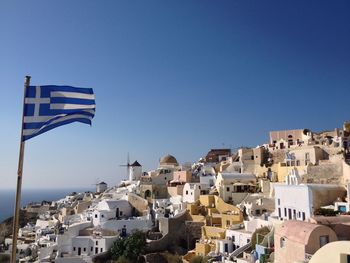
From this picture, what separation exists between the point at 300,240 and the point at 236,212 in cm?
1785

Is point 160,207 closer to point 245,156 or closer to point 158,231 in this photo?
point 158,231

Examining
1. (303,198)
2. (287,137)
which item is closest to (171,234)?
(303,198)

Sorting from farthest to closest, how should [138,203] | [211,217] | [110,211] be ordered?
[138,203] → [110,211] → [211,217]

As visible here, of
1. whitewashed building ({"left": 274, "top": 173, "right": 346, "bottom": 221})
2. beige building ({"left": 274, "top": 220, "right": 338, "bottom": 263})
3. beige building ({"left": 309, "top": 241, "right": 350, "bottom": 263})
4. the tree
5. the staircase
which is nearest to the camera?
beige building ({"left": 309, "top": 241, "right": 350, "bottom": 263})

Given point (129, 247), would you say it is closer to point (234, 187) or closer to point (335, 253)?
point (234, 187)

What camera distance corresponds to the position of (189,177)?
49656 mm

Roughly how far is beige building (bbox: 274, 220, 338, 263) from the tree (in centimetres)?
1824

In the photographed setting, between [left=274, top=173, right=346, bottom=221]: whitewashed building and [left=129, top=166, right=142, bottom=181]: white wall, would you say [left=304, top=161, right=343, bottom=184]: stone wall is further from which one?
[left=129, top=166, right=142, bottom=181]: white wall

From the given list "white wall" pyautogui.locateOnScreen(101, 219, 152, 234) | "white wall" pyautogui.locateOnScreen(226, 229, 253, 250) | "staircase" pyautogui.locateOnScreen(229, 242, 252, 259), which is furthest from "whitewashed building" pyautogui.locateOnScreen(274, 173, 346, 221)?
"white wall" pyautogui.locateOnScreen(101, 219, 152, 234)

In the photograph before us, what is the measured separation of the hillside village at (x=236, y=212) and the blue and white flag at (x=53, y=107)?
453 inches

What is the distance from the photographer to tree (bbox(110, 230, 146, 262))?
34.0 m

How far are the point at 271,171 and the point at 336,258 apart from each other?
30.9m

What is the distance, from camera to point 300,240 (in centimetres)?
1661

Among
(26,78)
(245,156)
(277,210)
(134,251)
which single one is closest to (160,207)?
(134,251)
